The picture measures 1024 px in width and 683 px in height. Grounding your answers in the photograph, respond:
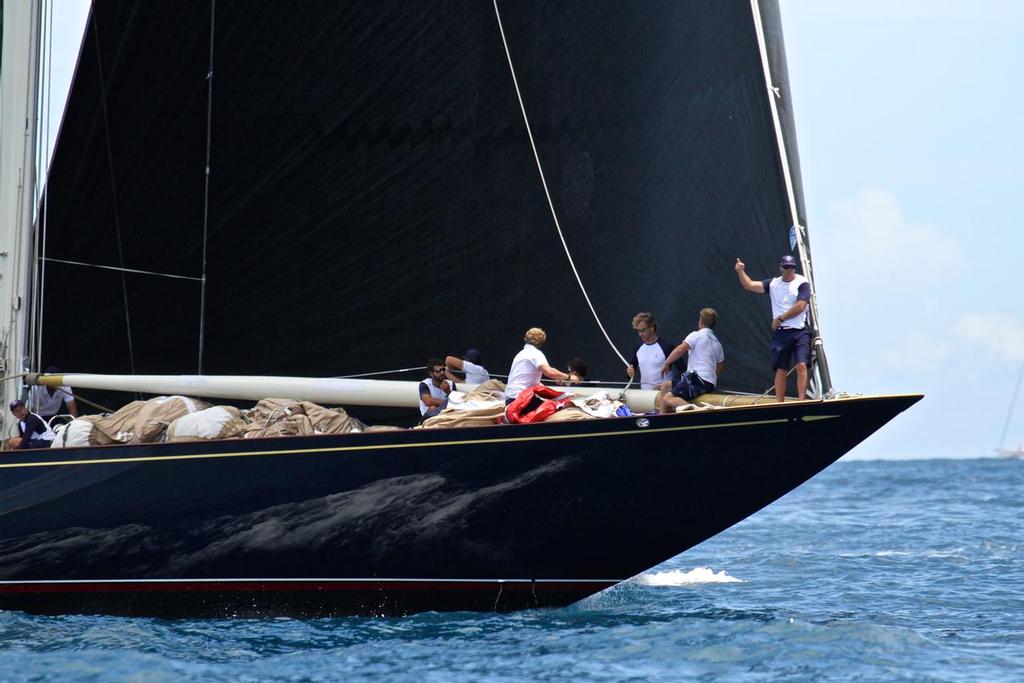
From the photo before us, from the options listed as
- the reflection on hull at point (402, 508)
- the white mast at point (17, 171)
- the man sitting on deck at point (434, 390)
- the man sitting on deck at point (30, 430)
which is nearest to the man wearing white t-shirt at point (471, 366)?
the man sitting on deck at point (434, 390)

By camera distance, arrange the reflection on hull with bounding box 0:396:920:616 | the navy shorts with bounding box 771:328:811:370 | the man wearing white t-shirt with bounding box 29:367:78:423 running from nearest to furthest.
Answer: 1. the reflection on hull with bounding box 0:396:920:616
2. the navy shorts with bounding box 771:328:811:370
3. the man wearing white t-shirt with bounding box 29:367:78:423

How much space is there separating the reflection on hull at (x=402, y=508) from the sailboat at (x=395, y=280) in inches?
1.0

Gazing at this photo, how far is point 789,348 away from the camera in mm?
11602

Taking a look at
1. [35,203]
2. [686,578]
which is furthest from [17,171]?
[686,578]

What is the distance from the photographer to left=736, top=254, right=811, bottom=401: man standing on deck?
11.4 meters

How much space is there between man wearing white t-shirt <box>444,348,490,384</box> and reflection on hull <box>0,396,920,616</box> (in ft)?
4.43

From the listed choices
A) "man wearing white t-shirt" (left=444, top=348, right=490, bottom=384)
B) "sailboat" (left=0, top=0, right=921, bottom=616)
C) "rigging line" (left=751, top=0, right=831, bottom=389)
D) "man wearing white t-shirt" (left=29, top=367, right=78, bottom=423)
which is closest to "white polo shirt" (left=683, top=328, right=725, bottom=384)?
A: "sailboat" (left=0, top=0, right=921, bottom=616)

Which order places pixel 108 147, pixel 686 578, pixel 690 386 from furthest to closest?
1. pixel 686 578
2. pixel 108 147
3. pixel 690 386

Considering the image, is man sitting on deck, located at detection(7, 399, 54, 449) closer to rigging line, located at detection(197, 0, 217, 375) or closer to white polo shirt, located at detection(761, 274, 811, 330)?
rigging line, located at detection(197, 0, 217, 375)

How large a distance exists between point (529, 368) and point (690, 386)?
127cm

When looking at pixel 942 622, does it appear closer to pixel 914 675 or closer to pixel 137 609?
pixel 914 675

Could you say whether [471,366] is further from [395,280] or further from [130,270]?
[130,270]

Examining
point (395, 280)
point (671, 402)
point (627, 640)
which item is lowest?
point (627, 640)

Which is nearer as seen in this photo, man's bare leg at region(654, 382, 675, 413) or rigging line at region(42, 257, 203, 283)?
man's bare leg at region(654, 382, 675, 413)
